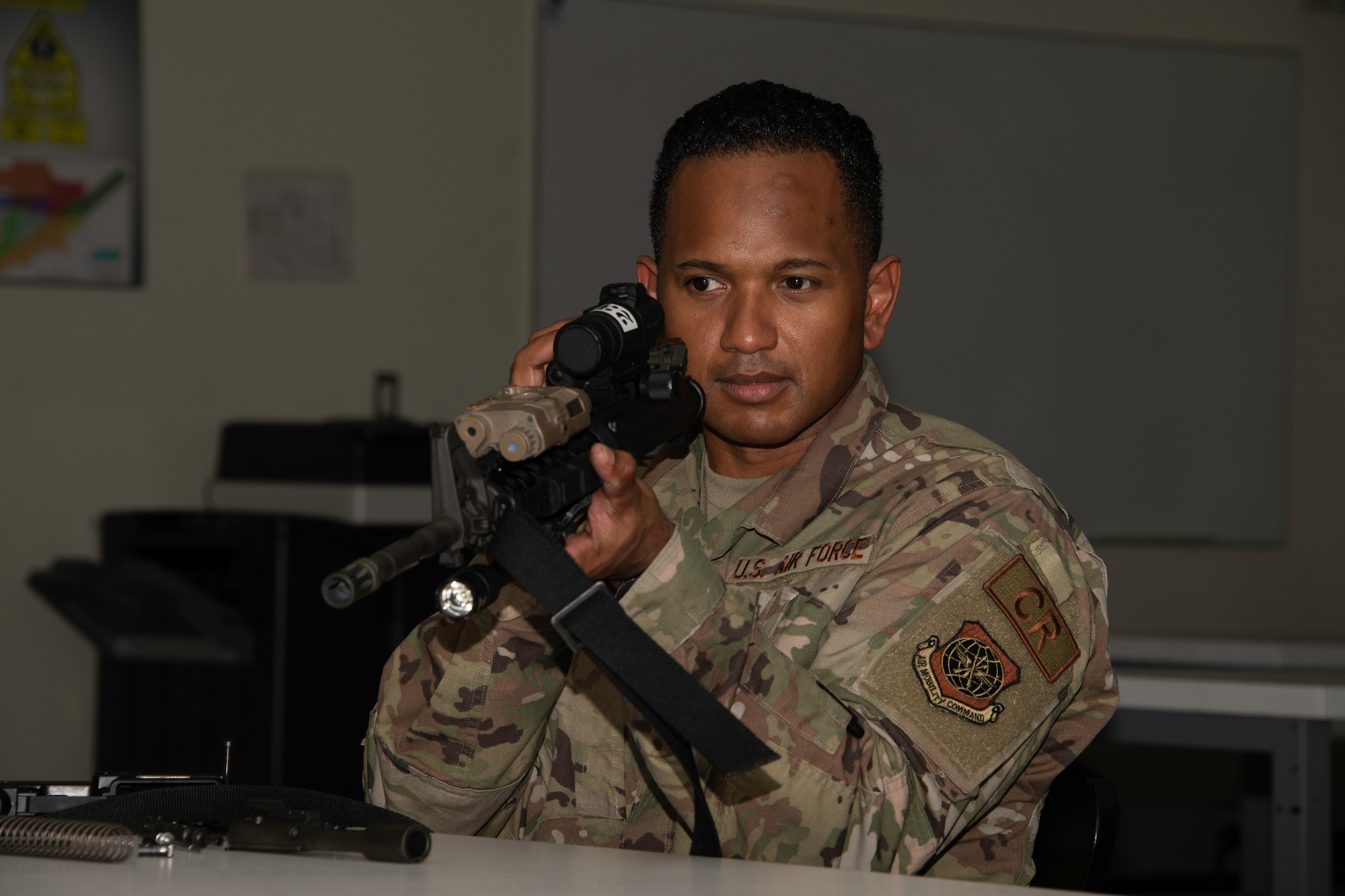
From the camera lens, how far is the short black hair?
1346mm

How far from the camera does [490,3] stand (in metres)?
3.74

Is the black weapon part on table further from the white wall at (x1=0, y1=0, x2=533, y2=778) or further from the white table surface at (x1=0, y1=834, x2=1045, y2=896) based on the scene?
the white wall at (x1=0, y1=0, x2=533, y2=778)

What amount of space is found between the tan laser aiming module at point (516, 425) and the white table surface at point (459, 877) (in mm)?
260

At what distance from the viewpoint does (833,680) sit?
113 cm

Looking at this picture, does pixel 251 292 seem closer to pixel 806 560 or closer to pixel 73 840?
pixel 806 560

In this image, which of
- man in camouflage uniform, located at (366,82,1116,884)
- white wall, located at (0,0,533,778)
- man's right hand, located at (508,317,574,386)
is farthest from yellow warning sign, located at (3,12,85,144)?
man's right hand, located at (508,317,574,386)

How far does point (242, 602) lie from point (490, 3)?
1.76m

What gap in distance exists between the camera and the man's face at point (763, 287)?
1.29 m

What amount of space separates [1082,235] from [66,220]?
2808mm

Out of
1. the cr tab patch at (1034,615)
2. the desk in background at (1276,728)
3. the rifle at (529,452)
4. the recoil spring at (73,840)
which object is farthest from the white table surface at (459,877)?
the desk in background at (1276,728)

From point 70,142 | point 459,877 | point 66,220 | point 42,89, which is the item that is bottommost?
point 459,877

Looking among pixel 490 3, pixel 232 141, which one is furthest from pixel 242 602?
pixel 490 3

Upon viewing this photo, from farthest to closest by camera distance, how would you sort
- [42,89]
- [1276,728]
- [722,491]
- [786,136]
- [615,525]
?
[42,89]
[1276,728]
[722,491]
[786,136]
[615,525]

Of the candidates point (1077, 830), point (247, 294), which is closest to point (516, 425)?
point (1077, 830)
